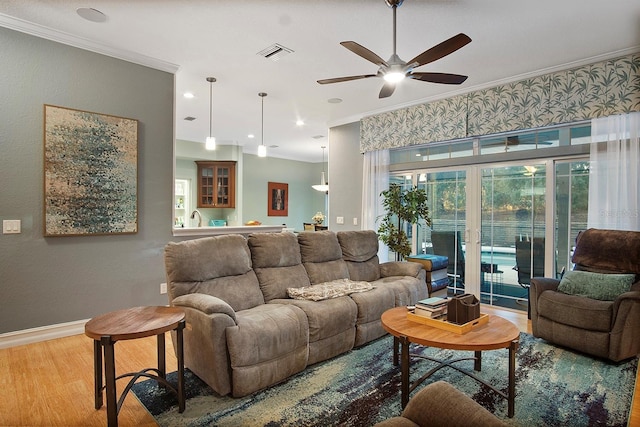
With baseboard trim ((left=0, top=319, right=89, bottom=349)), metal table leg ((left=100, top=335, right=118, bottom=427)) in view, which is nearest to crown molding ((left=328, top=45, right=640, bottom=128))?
metal table leg ((left=100, top=335, right=118, bottom=427))

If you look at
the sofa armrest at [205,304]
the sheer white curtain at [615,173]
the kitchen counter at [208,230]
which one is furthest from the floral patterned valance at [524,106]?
the sofa armrest at [205,304]

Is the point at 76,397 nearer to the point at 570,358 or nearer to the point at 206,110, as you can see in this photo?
the point at 570,358

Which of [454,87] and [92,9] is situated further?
[454,87]

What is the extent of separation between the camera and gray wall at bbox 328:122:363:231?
611cm

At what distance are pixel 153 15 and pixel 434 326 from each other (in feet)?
11.1

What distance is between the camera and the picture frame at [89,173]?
330 centimetres

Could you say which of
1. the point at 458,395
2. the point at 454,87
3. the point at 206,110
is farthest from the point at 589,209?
the point at 206,110

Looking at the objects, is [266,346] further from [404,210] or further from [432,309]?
[404,210]

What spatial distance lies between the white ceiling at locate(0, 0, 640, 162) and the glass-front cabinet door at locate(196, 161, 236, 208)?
374 cm

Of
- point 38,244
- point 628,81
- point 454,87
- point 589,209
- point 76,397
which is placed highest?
point 454,87

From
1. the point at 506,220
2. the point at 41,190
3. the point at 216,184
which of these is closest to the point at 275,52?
the point at 41,190

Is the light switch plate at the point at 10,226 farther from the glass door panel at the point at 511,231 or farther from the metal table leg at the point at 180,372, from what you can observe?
the glass door panel at the point at 511,231

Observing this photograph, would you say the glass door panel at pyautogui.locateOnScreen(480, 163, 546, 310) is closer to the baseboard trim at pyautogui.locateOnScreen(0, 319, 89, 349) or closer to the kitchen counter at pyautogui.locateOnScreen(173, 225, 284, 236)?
the kitchen counter at pyautogui.locateOnScreen(173, 225, 284, 236)

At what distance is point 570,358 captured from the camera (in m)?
2.95
